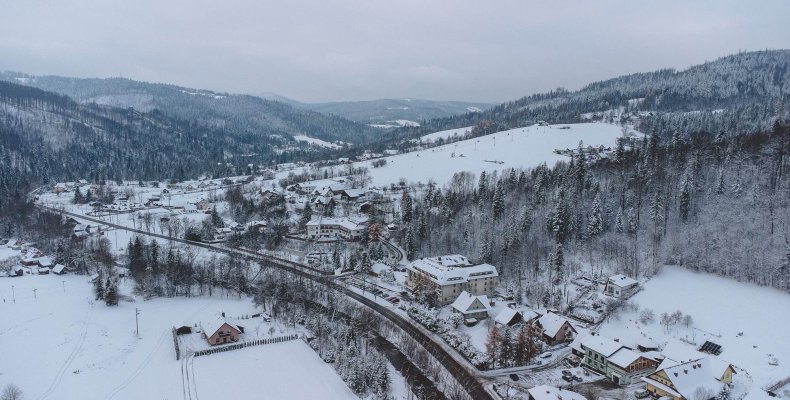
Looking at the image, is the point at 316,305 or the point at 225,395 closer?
the point at 225,395

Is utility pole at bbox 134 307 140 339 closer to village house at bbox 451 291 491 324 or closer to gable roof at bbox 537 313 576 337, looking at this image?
village house at bbox 451 291 491 324

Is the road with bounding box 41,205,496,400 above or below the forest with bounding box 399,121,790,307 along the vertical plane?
below

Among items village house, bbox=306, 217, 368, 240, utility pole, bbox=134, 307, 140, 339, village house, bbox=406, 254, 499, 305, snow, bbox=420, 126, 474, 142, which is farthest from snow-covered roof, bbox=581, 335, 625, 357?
snow, bbox=420, 126, 474, 142

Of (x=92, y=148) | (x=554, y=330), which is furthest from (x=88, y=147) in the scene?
(x=554, y=330)

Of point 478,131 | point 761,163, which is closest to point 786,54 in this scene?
point 478,131

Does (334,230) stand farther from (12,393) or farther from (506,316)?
(12,393)

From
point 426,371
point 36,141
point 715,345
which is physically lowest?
point 426,371

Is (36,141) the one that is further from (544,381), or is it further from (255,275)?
(544,381)
